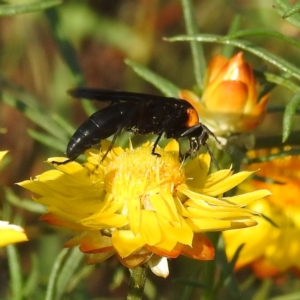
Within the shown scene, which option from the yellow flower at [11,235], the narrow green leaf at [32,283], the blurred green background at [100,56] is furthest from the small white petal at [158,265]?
the blurred green background at [100,56]

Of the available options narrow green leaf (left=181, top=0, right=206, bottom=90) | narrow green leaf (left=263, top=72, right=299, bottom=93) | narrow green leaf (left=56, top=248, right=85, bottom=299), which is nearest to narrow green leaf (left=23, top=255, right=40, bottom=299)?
narrow green leaf (left=56, top=248, right=85, bottom=299)

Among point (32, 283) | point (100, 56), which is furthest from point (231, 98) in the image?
point (100, 56)

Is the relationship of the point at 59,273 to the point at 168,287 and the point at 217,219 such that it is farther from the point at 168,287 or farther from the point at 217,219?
the point at 168,287

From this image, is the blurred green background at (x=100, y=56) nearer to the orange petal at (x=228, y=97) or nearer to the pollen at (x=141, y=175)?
the orange petal at (x=228, y=97)

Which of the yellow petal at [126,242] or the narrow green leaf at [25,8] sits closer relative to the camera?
the yellow petal at [126,242]

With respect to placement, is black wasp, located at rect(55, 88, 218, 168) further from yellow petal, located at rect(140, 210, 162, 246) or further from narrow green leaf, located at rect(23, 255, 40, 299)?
narrow green leaf, located at rect(23, 255, 40, 299)

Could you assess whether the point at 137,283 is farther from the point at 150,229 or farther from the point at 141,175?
the point at 141,175
